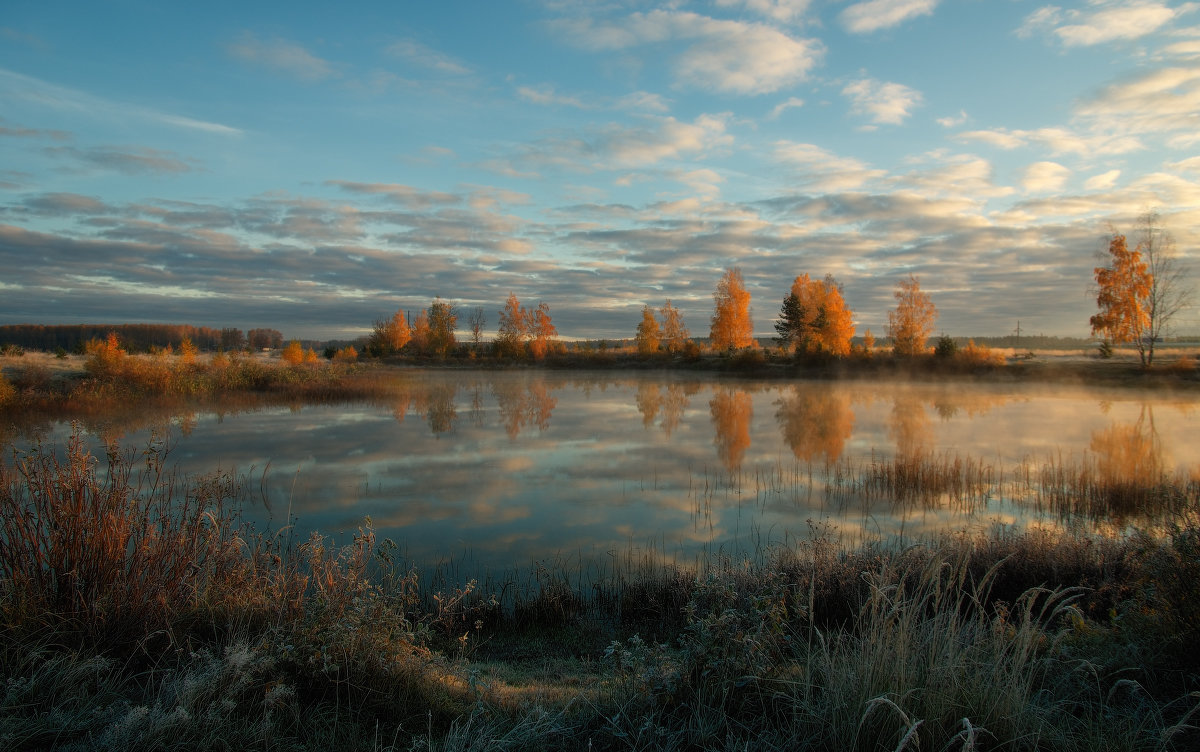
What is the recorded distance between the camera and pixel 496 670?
4.52 meters

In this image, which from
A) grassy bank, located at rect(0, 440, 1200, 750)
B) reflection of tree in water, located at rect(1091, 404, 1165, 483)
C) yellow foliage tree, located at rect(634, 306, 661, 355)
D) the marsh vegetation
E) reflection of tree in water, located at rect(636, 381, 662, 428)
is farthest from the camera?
yellow foliage tree, located at rect(634, 306, 661, 355)

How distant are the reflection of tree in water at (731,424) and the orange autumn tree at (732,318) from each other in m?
24.0

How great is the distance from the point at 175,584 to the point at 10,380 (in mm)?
28283

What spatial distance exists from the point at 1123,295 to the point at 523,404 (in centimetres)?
3651

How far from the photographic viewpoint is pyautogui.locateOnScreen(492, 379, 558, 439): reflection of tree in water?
20489 millimetres

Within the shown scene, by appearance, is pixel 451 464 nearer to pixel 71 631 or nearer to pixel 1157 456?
pixel 71 631

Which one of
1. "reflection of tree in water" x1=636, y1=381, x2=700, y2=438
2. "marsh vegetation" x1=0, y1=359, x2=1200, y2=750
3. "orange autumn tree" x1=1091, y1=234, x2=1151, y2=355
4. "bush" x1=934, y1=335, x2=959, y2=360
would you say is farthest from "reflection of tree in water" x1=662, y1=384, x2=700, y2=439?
"orange autumn tree" x1=1091, y1=234, x2=1151, y2=355

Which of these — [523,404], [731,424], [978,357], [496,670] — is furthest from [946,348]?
[496,670]

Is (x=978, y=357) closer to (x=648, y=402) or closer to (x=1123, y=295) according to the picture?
(x=1123, y=295)

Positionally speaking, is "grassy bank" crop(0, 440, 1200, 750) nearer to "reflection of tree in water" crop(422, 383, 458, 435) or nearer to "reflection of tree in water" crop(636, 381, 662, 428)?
"reflection of tree in water" crop(422, 383, 458, 435)

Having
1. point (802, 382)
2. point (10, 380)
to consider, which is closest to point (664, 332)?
point (802, 382)

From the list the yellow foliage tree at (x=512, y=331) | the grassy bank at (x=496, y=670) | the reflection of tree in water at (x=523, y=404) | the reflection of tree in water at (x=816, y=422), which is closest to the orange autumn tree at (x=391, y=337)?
the yellow foliage tree at (x=512, y=331)

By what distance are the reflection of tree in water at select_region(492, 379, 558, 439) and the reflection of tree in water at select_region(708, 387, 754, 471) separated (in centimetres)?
584

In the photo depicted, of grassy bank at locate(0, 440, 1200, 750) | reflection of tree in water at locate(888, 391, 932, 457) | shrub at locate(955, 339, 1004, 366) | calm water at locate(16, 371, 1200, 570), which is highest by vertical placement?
shrub at locate(955, 339, 1004, 366)
